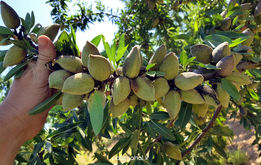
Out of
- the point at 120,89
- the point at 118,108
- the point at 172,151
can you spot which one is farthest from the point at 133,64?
the point at 172,151

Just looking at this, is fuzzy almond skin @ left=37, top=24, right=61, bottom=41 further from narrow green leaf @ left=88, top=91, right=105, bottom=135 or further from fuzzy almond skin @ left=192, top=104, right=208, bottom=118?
fuzzy almond skin @ left=192, top=104, right=208, bottom=118

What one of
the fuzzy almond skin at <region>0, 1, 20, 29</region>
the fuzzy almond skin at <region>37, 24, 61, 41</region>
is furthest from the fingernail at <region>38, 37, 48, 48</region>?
the fuzzy almond skin at <region>0, 1, 20, 29</region>

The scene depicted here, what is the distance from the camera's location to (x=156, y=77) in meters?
1.00

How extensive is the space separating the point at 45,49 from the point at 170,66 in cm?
62

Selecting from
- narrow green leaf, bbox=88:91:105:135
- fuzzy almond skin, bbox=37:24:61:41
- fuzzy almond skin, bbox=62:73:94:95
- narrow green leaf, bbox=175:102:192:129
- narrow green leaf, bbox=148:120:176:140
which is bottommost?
narrow green leaf, bbox=148:120:176:140

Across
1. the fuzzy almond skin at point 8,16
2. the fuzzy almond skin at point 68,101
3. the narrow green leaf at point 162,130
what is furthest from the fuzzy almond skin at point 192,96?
the fuzzy almond skin at point 8,16

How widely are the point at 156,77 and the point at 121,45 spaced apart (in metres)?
0.26

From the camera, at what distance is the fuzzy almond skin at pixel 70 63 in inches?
37.4

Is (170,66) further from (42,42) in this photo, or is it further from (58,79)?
(42,42)

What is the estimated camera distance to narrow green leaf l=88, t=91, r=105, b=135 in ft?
2.69

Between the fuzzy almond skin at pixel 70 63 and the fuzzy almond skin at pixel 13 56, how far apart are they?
27 centimetres

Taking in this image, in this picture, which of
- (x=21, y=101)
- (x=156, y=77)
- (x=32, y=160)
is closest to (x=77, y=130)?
(x=32, y=160)

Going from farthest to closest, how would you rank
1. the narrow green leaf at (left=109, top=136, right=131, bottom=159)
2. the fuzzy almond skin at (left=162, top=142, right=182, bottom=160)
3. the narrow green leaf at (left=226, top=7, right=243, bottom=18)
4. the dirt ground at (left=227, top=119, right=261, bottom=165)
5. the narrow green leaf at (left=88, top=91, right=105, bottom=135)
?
the dirt ground at (left=227, top=119, right=261, bottom=165), the narrow green leaf at (left=226, top=7, right=243, bottom=18), the fuzzy almond skin at (left=162, top=142, right=182, bottom=160), the narrow green leaf at (left=109, top=136, right=131, bottom=159), the narrow green leaf at (left=88, top=91, right=105, bottom=135)

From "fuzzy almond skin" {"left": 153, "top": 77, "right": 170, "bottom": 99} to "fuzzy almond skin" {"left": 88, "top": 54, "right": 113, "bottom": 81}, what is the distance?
234 mm
